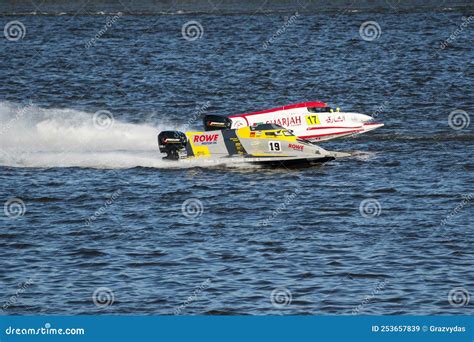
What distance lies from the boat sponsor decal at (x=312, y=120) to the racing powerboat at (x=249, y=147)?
16.5 ft

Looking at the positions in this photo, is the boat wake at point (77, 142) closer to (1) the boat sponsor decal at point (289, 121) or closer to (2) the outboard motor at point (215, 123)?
(2) the outboard motor at point (215, 123)

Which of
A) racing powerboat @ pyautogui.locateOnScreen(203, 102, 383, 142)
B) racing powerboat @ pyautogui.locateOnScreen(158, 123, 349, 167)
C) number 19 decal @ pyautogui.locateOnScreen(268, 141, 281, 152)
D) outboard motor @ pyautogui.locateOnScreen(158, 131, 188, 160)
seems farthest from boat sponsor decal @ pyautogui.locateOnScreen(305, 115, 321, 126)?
outboard motor @ pyautogui.locateOnScreen(158, 131, 188, 160)

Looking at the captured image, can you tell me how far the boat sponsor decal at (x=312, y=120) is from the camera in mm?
40438

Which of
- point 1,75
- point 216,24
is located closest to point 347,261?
point 1,75

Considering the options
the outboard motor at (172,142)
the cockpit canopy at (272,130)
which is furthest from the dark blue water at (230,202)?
the cockpit canopy at (272,130)

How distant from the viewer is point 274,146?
3509cm

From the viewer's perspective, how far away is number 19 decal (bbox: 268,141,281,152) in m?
35.0

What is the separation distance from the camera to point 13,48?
82.6m

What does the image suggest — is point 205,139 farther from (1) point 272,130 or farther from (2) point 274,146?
(2) point 274,146

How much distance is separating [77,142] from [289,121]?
8766mm

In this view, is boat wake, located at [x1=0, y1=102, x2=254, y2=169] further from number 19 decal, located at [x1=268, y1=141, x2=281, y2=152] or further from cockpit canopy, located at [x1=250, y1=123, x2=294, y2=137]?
number 19 decal, located at [x1=268, y1=141, x2=281, y2=152]

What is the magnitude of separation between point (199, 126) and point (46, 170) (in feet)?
33.5

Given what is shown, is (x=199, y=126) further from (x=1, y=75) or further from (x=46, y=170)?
(x=1, y=75)

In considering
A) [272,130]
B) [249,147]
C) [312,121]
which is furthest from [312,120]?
[249,147]
